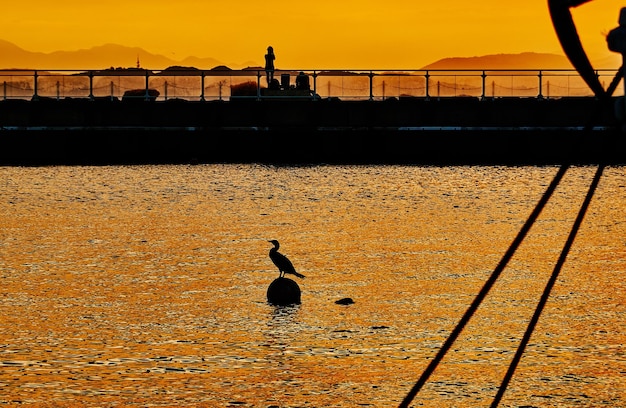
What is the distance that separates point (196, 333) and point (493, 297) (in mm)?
6340

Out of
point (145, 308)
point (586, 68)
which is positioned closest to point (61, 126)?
point (145, 308)

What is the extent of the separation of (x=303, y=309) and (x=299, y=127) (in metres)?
53.9

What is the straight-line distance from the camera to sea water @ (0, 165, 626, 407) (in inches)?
568

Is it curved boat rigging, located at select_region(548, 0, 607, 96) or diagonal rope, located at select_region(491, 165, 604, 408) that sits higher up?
curved boat rigging, located at select_region(548, 0, 607, 96)

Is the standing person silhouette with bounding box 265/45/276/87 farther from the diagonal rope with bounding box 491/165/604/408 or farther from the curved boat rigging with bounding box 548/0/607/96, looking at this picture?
the curved boat rigging with bounding box 548/0/607/96

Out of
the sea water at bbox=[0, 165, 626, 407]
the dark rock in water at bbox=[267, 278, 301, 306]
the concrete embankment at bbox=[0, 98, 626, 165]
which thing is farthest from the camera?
the concrete embankment at bbox=[0, 98, 626, 165]

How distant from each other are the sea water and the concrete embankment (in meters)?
26.5

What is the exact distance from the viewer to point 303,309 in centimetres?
2030

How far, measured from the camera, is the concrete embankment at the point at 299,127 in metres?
73.2

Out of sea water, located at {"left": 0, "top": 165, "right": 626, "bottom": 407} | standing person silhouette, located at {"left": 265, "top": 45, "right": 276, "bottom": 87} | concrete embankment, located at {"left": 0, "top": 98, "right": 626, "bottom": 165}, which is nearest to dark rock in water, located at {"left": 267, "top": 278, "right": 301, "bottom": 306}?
sea water, located at {"left": 0, "top": 165, "right": 626, "bottom": 407}

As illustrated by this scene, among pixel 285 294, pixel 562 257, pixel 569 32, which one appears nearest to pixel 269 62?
pixel 285 294

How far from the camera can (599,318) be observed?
63.3 feet

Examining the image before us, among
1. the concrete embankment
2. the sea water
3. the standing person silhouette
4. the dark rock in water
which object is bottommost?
the sea water

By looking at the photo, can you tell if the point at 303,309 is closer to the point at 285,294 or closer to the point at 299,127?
the point at 285,294
